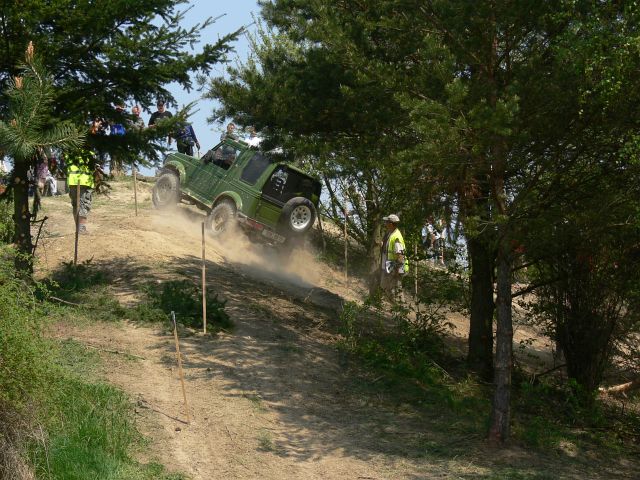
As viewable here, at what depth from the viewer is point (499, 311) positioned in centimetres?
1132

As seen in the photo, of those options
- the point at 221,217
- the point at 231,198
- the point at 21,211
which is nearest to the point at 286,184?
the point at 231,198

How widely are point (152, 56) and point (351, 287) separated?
375 inches

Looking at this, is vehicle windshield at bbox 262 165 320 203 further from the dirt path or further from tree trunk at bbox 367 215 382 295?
the dirt path

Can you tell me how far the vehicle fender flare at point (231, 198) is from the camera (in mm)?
20703

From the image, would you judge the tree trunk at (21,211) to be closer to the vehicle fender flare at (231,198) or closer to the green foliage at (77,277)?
the green foliage at (77,277)

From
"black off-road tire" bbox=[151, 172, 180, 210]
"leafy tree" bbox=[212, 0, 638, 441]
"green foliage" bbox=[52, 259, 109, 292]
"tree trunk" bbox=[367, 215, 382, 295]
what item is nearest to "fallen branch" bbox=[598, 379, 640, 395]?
"leafy tree" bbox=[212, 0, 638, 441]

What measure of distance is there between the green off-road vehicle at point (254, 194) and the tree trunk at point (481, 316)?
267 inches

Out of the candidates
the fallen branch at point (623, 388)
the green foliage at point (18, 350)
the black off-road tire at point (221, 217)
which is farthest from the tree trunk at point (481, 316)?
the black off-road tire at point (221, 217)

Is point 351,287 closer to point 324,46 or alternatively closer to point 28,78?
point 324,46

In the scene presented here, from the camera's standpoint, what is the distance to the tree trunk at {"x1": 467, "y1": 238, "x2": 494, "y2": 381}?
14.3 m

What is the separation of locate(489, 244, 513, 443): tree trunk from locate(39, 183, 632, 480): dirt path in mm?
314

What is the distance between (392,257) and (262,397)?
4472mm

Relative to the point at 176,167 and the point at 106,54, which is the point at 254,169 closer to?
the point at 176,167

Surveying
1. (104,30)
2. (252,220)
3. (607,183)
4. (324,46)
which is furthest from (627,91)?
(252,220)
